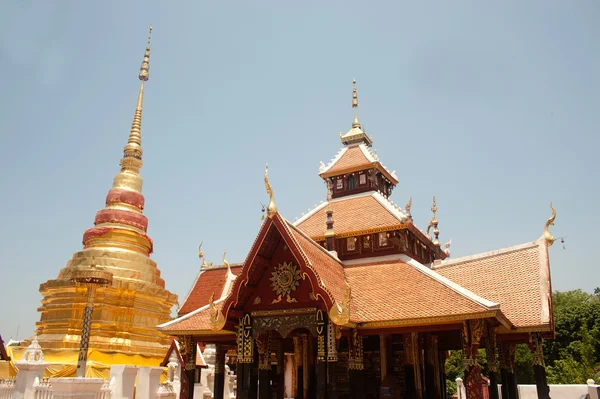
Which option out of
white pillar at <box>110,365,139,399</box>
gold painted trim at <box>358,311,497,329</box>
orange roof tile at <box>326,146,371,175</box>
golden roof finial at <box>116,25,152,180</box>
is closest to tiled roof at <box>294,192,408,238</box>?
orange roof tile at <box>326,146,371,175</box>

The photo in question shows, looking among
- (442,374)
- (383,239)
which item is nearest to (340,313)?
(383,239)

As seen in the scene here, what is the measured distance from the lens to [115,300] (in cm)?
2866

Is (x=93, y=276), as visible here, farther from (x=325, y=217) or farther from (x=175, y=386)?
(x=325, y=217)

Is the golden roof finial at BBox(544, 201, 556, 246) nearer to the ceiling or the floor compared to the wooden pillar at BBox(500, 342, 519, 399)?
nearer to the ceiling

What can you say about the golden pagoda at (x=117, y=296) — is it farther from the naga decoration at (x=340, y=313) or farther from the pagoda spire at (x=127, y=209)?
the naga decoration at (x=340, y=313)

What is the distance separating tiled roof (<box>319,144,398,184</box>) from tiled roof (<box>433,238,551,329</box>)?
6.20 metres

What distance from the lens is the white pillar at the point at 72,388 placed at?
42.9ft

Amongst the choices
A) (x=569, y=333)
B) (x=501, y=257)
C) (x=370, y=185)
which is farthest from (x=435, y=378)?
(x=569, y=333)

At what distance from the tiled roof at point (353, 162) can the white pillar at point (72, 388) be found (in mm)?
13449

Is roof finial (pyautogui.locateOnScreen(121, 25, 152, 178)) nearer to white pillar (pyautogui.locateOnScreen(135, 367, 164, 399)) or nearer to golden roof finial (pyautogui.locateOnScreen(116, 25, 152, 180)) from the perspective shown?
golden roof finial (pyautogui.locateOnScreen(116, 25, 152, 180))

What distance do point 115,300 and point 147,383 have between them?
959 centimetres

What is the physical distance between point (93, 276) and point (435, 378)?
15.2 m

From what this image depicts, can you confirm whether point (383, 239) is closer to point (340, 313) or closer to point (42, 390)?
point (340, 313)

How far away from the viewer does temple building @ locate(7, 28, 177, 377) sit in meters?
26.6
